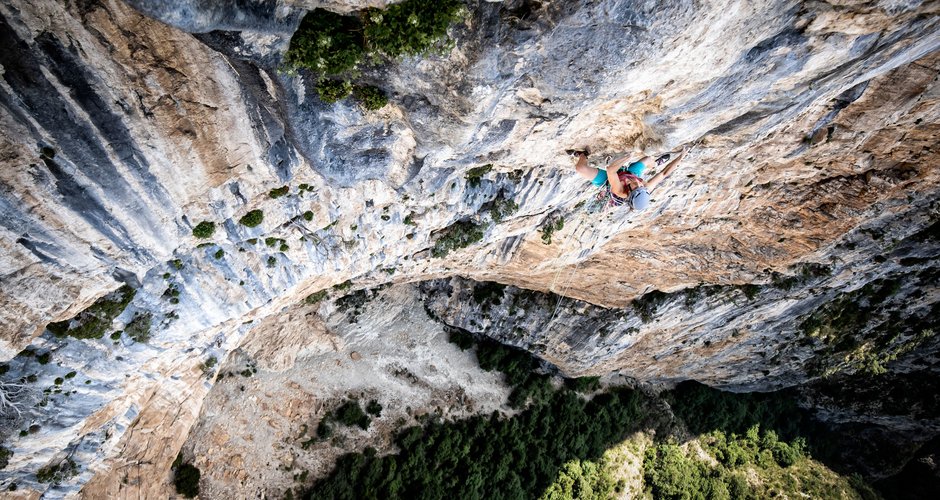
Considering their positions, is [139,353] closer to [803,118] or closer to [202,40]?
[202,40]

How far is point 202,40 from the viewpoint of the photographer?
5.75 m

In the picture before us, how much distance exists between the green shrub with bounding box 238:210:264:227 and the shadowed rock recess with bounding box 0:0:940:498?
5 cm

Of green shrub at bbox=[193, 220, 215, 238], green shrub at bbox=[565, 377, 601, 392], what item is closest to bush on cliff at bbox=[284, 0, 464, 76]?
green shrub at bbox=[193, 220, 215, 238]

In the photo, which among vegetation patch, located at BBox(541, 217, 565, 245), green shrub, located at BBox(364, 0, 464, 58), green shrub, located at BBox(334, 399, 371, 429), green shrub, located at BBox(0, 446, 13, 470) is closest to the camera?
green shrub, located at BBox(364, 0, 464, 58)

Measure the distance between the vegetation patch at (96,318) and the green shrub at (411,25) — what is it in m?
6.82

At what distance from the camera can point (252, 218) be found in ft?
29.2

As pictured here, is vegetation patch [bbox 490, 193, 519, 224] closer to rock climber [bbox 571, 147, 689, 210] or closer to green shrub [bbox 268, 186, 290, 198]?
rock climber [bbox 571, 147, 689, 210]

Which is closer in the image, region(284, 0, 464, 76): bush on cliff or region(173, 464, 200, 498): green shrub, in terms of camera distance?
region(284, 0, 464, 76): bush on cliff

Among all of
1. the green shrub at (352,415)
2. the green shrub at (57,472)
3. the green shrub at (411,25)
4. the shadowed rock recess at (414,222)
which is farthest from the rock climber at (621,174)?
the green shrub at (352,415)

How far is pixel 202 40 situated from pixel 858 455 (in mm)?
36750

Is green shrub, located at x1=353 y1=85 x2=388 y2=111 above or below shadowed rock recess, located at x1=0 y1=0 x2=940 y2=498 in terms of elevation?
above

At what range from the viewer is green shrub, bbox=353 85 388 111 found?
6953 mm

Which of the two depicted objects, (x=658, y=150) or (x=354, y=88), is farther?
(x=658, y=150)

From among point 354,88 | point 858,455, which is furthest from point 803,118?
point 858,455
